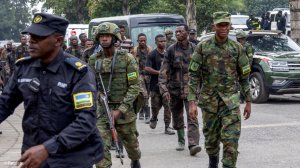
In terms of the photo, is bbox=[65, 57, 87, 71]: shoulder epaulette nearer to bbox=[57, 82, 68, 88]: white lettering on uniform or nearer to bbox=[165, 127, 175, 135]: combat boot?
bbox=[57, 82, 68, 88]: white lettering on uniform

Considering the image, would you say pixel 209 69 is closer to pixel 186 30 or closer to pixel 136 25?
pixel 186 30

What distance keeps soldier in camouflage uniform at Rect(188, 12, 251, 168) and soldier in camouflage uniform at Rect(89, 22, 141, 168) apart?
28.4 inches

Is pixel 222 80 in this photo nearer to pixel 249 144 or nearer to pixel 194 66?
pixel 194 66

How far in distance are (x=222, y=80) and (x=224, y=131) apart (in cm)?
55

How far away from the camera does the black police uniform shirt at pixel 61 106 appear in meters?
4.39

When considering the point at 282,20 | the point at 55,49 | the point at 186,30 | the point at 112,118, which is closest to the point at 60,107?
the point at 55,49

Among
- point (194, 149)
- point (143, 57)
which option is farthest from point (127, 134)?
point (143, 57)

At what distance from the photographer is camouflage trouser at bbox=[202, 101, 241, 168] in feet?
24.7

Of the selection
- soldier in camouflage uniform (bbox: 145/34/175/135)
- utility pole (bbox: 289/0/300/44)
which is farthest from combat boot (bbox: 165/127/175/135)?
utility pole (bbox: 289/0/300/44)

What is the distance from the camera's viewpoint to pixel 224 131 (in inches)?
299

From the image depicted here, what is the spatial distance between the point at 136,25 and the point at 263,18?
39.2ft

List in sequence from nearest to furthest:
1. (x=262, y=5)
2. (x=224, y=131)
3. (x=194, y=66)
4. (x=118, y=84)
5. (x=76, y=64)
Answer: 1. (x=76, y=64)
2. (x=224, y=131)
3. (x=118, y=84)
4. (x=194, y=66)
5. (x=262, y=5)

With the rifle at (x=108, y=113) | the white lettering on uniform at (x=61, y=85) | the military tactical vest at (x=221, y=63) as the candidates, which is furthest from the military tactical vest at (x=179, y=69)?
the white lettering on uniform at (x=61, y=85)

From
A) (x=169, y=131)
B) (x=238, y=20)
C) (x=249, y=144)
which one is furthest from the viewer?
(x=238, y=20)
